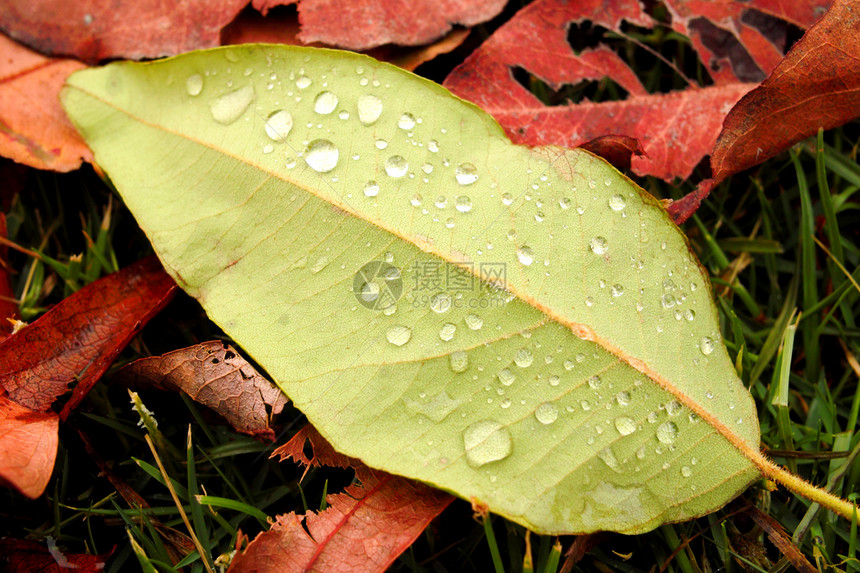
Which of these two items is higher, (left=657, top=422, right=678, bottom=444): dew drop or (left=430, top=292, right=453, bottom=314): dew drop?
(left=430, top=292, right=453, bottom=314): dew drop

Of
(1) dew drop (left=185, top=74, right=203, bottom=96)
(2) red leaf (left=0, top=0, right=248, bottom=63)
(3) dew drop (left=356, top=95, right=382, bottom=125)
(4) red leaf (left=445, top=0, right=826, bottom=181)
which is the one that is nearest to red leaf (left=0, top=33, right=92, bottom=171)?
(2) red leaf (left=0, top=0, right=248, bottom=63)

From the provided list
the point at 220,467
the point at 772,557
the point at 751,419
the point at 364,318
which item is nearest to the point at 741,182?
the point at 751,419

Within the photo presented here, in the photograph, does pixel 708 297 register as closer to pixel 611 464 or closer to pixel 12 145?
pixel 611 464

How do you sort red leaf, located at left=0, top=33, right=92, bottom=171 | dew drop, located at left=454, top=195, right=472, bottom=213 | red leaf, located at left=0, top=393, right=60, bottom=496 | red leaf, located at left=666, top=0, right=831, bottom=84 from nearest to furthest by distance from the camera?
red leaf, located at left=0, top=393, right=60, bottom=496
dew drop, located at left=454, top=195, right=472, bottom=213
red leaf, located at left=0, top=33, right=92, bottom=171
red leaf, located at left=666, top=0, right=831, bottom=84

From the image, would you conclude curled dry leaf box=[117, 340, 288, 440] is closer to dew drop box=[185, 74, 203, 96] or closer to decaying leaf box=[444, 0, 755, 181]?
dew drop box=[185, 74, 203, 96]

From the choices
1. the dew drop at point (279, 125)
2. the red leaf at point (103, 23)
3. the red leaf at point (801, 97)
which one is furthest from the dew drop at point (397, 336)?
the red leaf at point (103, 23)

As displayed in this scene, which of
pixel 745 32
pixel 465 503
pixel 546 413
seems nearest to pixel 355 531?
pixel 465 503

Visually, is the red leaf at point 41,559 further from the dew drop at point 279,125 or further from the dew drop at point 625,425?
the dew drop at point 625,425
